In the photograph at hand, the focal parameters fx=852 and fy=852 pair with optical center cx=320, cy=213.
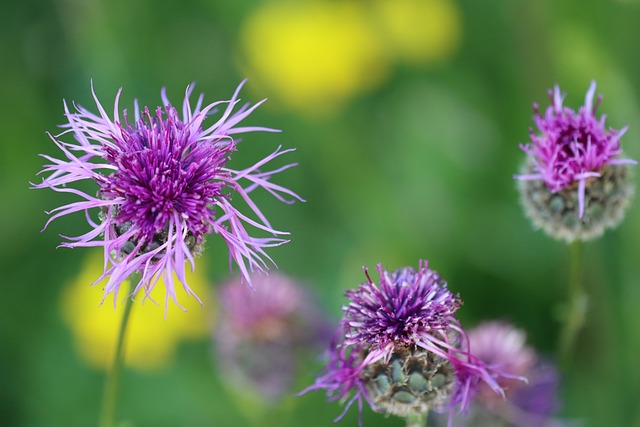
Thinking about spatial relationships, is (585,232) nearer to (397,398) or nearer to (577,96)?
(397,398)

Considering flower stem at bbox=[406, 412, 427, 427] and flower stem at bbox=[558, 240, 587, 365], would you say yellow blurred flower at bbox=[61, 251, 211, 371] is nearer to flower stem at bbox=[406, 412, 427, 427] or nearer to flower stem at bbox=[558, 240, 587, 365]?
flower stem at bbox=[558, 240, 587, 365]

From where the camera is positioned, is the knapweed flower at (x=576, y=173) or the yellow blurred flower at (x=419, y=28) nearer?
the knapweed flower at (x=576, y=173)

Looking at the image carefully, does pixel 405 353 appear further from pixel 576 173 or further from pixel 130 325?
pixel 130 325

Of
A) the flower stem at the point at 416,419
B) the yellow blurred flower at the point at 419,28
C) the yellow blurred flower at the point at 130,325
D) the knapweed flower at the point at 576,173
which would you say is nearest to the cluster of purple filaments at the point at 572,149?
the knapweed flower at the point at 576,173

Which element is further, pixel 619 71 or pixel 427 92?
pixel 427 92

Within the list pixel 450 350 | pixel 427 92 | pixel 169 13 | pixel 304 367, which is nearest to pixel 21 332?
pixel 304 367

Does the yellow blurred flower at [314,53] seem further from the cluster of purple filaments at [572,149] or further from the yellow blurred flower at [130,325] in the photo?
the cluster of purple filaments at [572,149]
